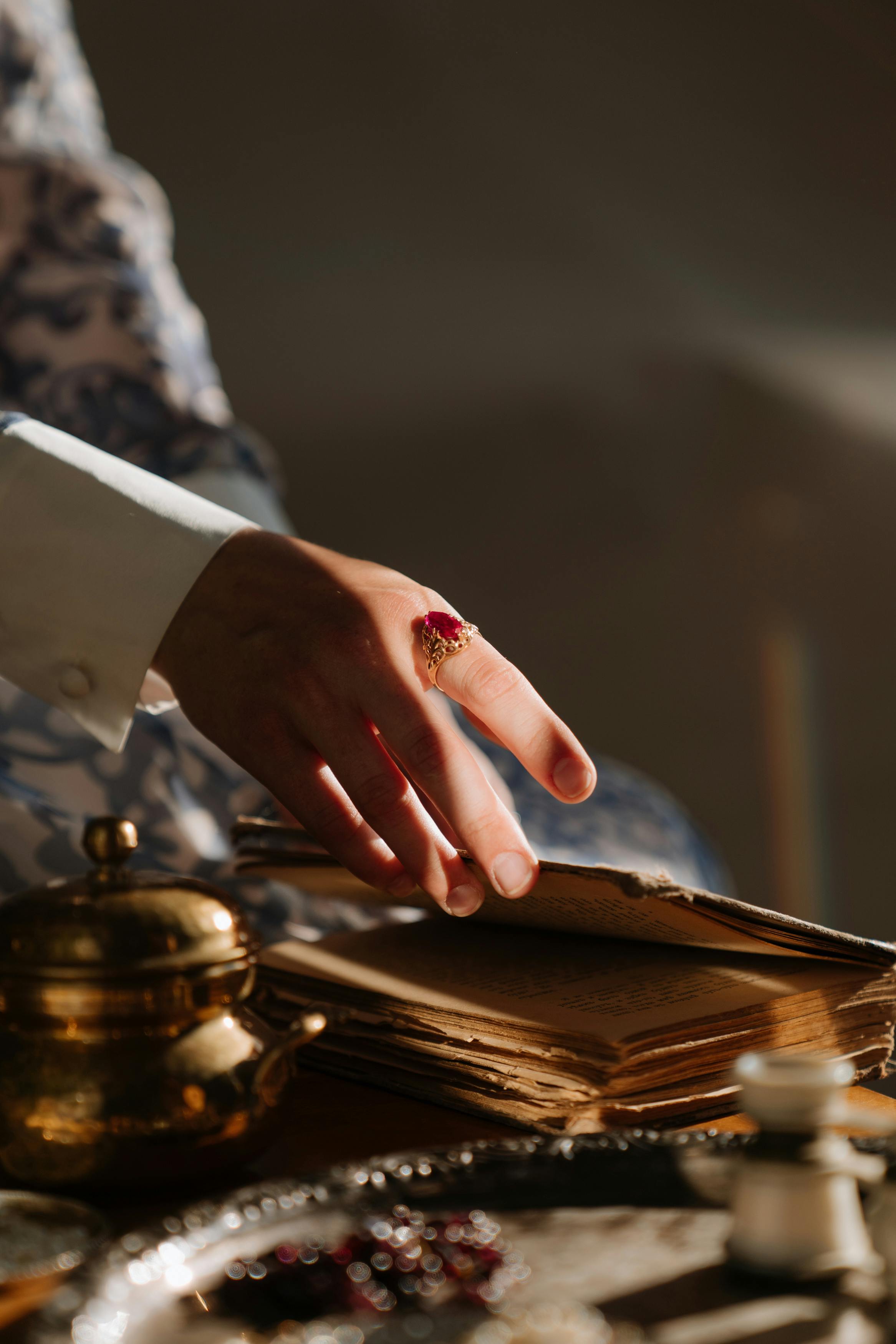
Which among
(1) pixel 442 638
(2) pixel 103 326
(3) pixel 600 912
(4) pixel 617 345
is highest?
(4) pixel 617 345

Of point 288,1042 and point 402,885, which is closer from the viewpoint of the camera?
point 288,1042

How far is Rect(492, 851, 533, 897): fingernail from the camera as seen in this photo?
1.40ft

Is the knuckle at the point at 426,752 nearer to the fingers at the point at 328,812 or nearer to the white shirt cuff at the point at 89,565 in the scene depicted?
the fingers at the point at 328,812

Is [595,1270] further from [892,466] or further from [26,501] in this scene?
[892,466]

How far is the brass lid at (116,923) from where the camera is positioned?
335 millimetres

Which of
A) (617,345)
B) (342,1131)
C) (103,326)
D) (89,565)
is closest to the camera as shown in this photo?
(342,1131)

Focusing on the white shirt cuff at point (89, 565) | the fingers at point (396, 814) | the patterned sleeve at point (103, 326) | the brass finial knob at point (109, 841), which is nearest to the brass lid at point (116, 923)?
the brass finial knob at point (109, 841)

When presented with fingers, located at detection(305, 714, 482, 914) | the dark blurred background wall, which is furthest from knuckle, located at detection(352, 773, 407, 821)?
the dark blurred background wall

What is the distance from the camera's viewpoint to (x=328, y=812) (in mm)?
492

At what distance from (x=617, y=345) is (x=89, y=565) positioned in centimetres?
162

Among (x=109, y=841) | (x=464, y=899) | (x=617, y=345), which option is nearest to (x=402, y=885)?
(x=464, y=899)

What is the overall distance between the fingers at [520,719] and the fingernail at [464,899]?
5 cm

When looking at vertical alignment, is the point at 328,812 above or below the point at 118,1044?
above

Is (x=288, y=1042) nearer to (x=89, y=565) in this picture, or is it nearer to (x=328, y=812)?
(x=328, y=812)
